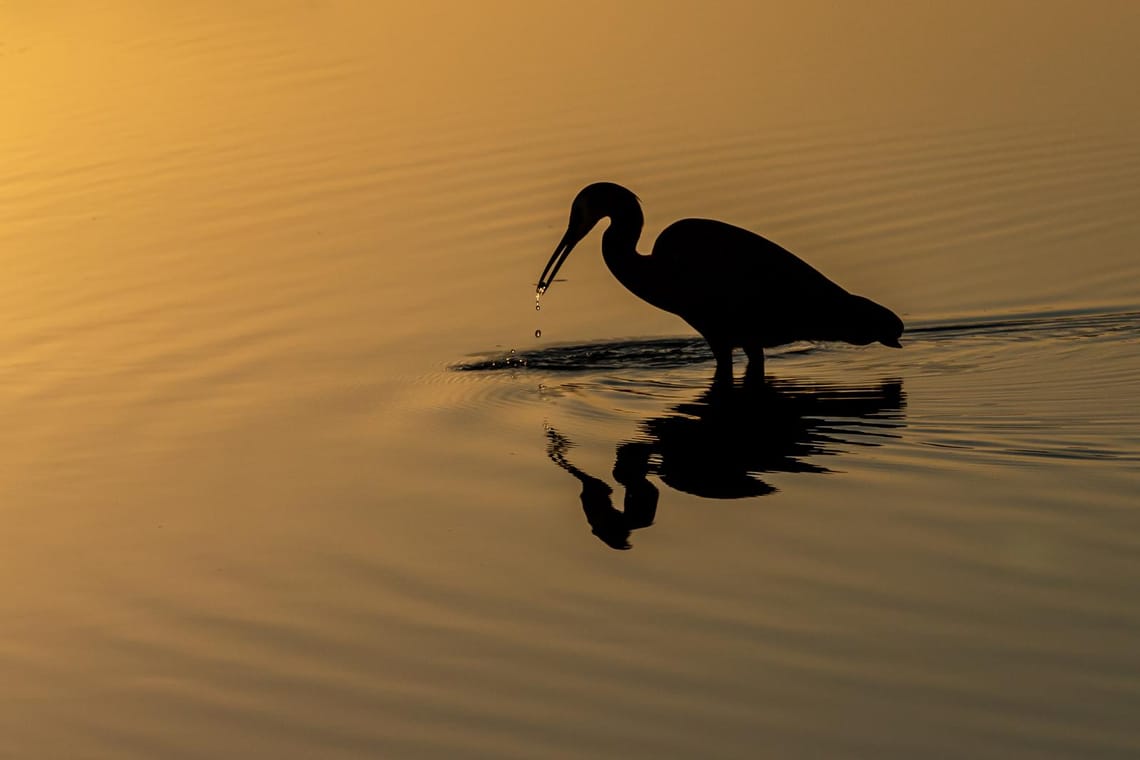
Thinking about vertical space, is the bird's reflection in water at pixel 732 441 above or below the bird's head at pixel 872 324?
below

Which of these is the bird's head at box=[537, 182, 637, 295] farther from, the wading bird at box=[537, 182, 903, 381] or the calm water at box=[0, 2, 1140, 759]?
the calm water at box=[0, 2, 1140, 759]

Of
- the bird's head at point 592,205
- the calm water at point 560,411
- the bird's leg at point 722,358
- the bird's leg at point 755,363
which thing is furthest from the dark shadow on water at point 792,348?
the bird's head at point 592,205

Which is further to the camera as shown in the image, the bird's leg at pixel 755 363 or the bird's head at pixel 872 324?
the bird's leg at pixel 755 363

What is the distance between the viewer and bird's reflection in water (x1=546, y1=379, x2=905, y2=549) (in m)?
6.84

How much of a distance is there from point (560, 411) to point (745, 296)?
1.17 meters

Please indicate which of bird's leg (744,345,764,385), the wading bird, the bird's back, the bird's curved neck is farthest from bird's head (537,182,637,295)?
bird's leg (744,345,764,385)

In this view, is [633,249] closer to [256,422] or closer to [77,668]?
[256,422]

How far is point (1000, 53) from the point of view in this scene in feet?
50.5

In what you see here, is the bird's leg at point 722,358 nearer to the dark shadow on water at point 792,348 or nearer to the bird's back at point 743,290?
the bird's back at point 743,290

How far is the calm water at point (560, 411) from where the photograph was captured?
496 cm

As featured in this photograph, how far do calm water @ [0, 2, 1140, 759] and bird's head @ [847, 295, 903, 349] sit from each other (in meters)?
0.24

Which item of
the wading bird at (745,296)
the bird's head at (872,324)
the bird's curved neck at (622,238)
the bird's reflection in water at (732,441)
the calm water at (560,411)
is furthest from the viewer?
the bird's curved neck at (622,238)

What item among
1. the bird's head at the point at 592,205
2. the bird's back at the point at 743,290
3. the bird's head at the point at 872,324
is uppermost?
the bird's head at the point at 592,205

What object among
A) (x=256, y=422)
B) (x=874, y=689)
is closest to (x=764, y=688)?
(x=874, y=689)
